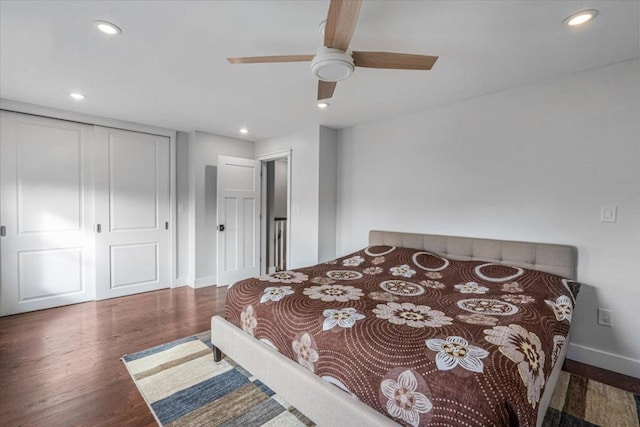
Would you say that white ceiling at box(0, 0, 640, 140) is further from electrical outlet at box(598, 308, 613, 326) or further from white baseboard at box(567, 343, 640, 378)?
white baseboard at box(567, 343, 640, 378)

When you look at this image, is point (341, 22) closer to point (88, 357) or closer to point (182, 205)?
point (88, 357)

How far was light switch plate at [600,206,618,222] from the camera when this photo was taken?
87.9 inches

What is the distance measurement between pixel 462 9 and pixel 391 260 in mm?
2097

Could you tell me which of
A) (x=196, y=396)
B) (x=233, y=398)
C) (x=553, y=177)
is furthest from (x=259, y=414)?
(x=553, y=177)

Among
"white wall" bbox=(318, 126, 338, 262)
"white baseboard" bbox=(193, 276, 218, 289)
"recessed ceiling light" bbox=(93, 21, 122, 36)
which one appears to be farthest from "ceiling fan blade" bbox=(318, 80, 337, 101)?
"white baseboard" bbox=(193, 276, 218, 289)

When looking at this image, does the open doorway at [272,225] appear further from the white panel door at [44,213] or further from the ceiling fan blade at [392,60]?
the ceiling fan blade at [392,60]

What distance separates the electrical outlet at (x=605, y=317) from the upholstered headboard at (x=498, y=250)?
0.29m

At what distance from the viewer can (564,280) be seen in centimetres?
227

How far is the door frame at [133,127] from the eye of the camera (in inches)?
125

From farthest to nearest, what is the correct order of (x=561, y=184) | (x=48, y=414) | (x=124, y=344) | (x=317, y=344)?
Answer: (x=124, y=344)
(x=561, y=184)
(x=48, y=414)
(x=317, y=344)

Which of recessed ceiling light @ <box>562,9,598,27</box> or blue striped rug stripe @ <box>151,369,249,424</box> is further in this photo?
blue striped rug stripe @ <box>151,369,249,424</box>

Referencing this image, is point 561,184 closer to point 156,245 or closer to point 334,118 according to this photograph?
point 334,118

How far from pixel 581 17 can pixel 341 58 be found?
4.64 ft

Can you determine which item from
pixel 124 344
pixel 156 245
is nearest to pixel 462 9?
pixel 124 344
